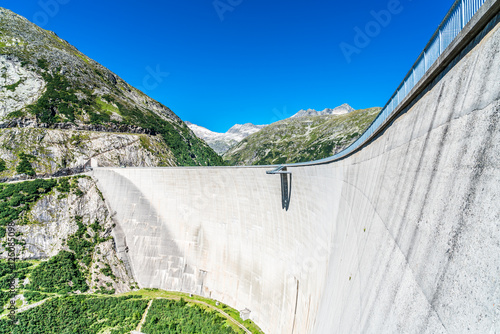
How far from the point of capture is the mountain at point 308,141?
134250 millimetres

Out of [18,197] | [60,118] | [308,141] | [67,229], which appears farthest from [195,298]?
[308,141]

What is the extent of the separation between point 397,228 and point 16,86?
217 feet

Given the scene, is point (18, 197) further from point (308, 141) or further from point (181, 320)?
point (308, 141)

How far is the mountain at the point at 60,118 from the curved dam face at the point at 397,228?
34.0 m

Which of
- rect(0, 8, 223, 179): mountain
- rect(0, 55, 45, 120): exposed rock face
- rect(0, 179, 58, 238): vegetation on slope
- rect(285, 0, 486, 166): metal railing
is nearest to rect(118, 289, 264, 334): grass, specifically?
rect(0, 179, 58, 238): vegetation on slope

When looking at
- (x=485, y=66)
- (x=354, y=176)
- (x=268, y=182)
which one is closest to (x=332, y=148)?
(x=268, y=182)

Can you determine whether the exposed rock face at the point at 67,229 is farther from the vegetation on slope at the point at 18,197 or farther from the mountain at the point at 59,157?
the vegetation on slope at the point at 18,197

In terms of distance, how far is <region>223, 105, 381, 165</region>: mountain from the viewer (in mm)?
134250

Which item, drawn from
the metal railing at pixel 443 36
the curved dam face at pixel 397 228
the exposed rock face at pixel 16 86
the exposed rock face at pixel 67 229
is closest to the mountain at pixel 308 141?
the exposed rock face at pixel 67 229

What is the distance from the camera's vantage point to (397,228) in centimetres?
561

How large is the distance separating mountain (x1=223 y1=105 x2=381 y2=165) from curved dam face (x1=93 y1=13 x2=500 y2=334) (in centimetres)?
10606

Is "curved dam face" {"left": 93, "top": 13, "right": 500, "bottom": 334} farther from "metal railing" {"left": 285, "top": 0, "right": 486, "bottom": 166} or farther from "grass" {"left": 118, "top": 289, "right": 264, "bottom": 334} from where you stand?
"grass" {"left": 118, "top": 289, "right": 264, "bottom": 334}

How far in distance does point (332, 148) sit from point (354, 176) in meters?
125

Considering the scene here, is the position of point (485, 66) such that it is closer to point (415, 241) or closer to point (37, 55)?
point (415, 241)
